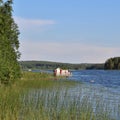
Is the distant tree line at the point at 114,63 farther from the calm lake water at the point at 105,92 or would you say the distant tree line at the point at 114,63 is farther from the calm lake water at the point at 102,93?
the calm lake water at the point at 102,93

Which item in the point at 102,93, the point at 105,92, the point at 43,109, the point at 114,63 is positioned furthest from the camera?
the point at 114,63

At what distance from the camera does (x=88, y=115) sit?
16.0m

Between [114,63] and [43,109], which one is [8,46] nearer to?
[43,109]

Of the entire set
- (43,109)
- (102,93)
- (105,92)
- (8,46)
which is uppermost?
(8,46)

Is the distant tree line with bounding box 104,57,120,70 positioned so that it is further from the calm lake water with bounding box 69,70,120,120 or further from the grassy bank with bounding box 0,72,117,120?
the grassy bank with bounding box 0,72,117,120

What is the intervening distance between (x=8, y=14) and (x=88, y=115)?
1371 inches

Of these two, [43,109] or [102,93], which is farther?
[102,93]

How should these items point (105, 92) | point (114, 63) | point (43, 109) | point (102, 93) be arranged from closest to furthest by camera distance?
point (43, 109)
point (102, 93)
point (105, 92)
point (114, 63)

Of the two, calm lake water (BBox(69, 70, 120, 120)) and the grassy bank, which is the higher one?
the grassy bank

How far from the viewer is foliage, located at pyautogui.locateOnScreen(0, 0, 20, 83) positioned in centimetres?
3822

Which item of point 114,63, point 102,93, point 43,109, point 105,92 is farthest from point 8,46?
point 114,63

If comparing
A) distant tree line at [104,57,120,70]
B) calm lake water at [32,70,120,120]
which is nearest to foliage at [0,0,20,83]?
calm lake water at [32,70,120,120]

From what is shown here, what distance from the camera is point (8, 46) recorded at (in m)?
44.5

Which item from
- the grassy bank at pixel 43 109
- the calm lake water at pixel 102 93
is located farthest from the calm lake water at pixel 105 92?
the grassy bank at pixel 43 109
